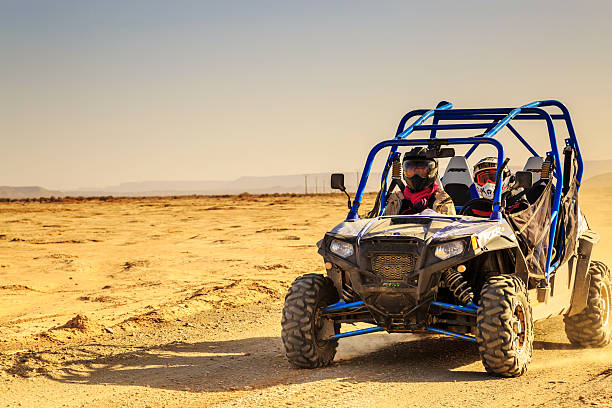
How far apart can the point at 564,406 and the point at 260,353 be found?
3.99 metres

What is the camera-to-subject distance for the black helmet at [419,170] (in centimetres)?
932

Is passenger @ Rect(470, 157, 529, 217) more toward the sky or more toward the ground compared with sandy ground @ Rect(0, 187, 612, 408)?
more toward the sky

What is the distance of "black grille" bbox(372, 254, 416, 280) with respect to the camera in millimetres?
7820

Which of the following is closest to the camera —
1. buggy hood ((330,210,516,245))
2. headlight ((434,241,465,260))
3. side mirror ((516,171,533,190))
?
headlight ((434,241,465,260))

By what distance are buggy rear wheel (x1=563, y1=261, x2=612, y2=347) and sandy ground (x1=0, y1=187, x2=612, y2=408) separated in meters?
0.16

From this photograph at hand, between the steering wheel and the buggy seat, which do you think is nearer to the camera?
the steering wheel

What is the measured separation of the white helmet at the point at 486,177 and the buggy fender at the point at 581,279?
3.74ft

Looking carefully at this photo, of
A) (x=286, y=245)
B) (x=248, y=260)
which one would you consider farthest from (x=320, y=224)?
(x=248, y=260)

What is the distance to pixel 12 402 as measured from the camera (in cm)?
811

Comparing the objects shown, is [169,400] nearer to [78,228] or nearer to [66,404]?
[66,404]

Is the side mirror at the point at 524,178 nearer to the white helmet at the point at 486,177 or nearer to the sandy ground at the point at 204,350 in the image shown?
the white helmet at the point at 486,177

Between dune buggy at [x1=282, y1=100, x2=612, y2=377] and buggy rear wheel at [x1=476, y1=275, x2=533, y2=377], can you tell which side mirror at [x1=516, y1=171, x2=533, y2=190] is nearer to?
dune buggy at [x1=282, y1=100, x2=612, y2=377]

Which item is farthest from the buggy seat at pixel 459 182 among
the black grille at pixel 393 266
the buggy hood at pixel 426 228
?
the black grille at pixel 393 266

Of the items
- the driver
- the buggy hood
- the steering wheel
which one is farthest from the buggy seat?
the buggy hood
